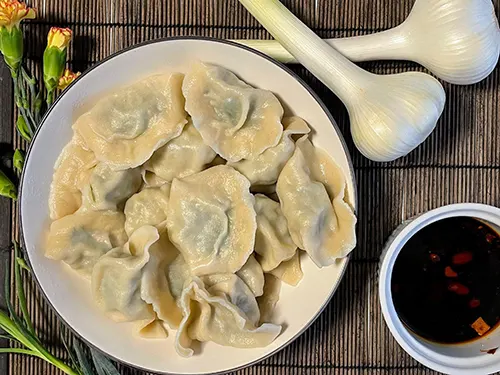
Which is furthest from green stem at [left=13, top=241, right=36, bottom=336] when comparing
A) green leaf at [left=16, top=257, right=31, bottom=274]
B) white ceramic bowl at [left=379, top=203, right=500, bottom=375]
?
white ceramic bowl at [left=379, top=203, right=500, bottom=375]

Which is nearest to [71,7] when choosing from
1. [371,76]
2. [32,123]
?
[32,123]

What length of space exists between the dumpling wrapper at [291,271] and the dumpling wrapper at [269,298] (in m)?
0.02

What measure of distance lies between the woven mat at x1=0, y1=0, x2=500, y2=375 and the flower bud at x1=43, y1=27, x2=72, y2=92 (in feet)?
0.24

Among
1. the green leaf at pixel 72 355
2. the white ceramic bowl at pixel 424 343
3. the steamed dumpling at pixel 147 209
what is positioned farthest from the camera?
the green leaf at pixel 72 355

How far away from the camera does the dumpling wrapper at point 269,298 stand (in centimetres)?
139

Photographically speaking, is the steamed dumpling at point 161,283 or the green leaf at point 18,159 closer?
the steamed dumpling at point 161,283

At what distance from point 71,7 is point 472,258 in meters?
1.08

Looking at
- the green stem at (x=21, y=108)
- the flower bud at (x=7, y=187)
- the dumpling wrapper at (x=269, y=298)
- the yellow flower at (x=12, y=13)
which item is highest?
the yellow flower at (x=12, y=13)

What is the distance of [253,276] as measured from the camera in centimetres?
136

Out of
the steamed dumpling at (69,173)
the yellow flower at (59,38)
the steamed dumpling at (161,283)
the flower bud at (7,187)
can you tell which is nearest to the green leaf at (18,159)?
the flower bud at (7,187)

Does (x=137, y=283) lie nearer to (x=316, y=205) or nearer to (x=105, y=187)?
(x=105, y=187)

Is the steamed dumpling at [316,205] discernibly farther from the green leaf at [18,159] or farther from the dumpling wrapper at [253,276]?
the green leaf at [18,159]

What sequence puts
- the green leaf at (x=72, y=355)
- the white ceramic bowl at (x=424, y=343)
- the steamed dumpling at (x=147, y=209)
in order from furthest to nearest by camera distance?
the green leaf at (x=72, y=355)
the steamed dumpling at (x=147, y=209)
the white ceramic bowl at (x=424, y=343)

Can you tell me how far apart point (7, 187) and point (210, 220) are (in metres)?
0.49
